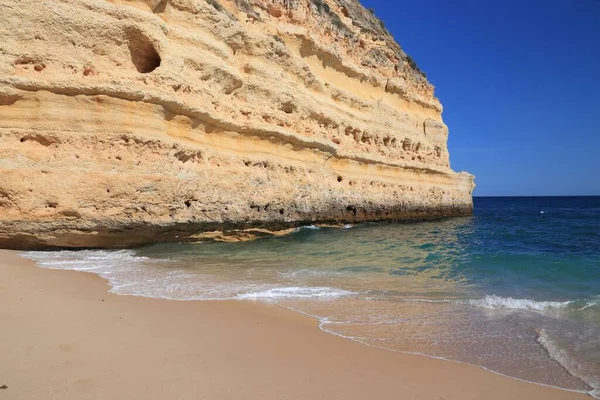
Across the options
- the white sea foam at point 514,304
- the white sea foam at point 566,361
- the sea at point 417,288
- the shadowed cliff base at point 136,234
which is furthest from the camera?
the shadowed cliff base at point 136,234

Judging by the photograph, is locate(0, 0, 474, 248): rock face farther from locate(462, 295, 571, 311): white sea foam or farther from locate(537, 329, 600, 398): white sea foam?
locate(537, 329, 600, 398): white sea foam

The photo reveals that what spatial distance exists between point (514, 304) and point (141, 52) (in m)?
9.25

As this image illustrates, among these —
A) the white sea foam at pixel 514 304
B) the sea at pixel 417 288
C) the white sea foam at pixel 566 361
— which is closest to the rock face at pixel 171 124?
the sea at pixel 417 288

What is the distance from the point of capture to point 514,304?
201 inches

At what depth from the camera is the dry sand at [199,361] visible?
251 centimetres

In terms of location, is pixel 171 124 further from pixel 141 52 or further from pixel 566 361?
pixel 566 361

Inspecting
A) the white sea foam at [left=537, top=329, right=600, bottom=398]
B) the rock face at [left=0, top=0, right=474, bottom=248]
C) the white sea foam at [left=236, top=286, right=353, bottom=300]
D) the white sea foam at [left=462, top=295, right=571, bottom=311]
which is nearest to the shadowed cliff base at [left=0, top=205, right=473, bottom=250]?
the rock face at [left=0, top=0, right=474, bottom=248]

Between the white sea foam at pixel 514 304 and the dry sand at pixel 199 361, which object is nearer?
the dry sand at pixel 199 361

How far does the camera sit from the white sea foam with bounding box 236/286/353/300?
525 centimetres

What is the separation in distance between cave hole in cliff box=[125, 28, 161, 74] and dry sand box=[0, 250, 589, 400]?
22.6 feet

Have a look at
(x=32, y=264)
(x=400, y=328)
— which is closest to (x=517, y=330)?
(x=400, y=328)

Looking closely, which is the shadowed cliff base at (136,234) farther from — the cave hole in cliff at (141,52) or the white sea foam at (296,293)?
the white sea foam at (296,293)

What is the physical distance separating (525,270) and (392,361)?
19.2ft

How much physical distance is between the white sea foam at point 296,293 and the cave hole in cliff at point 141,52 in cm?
698
